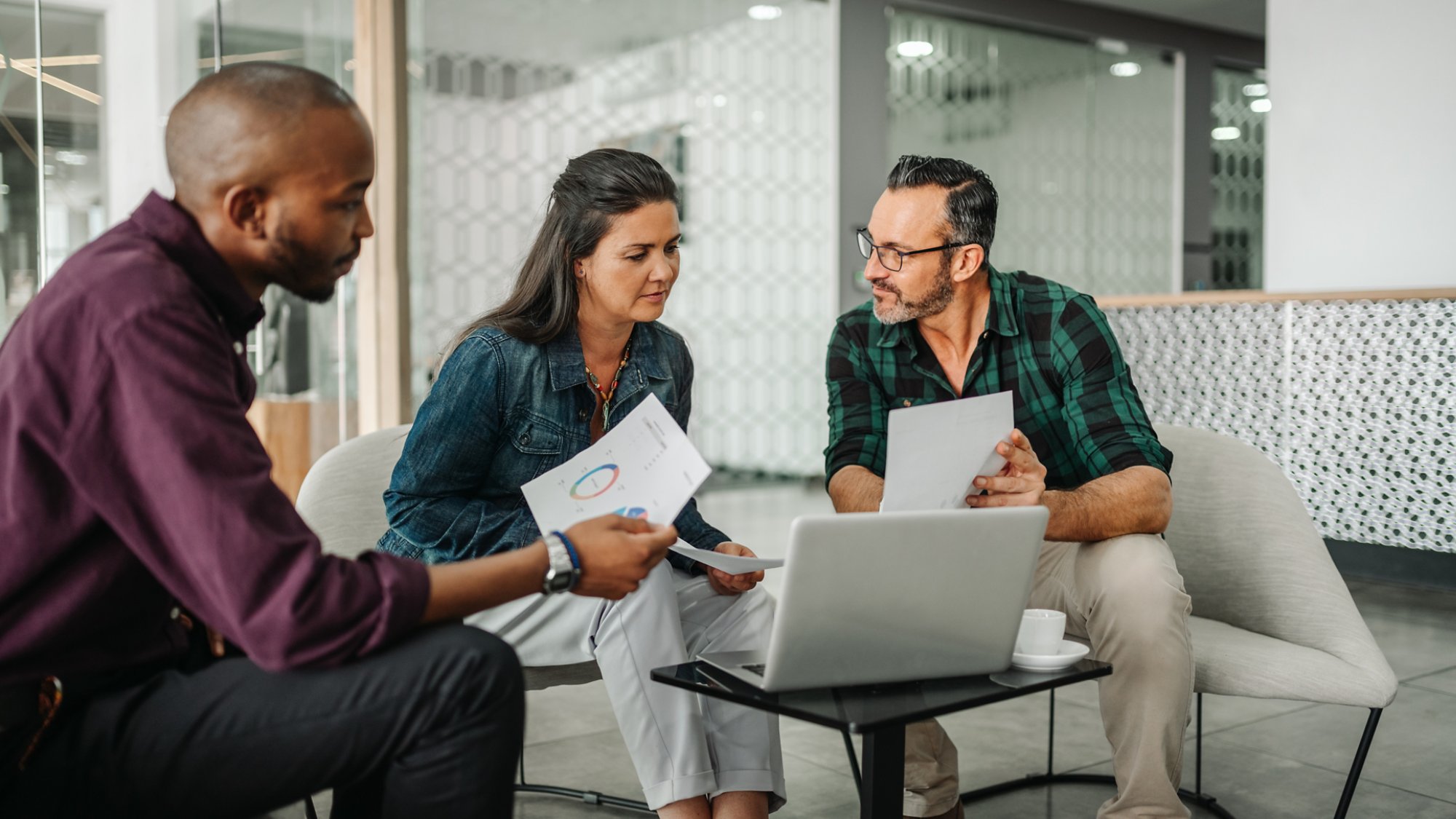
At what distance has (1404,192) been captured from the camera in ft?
14.7

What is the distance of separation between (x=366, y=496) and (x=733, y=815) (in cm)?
81

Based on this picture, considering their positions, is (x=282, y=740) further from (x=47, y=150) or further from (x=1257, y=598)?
(x=47, y=150)

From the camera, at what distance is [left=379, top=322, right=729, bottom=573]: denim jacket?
1.73 m

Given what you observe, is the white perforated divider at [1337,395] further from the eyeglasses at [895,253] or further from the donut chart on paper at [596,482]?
the donut chart on paper at [596,482]

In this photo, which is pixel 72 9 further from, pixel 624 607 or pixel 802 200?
pixel 802 200

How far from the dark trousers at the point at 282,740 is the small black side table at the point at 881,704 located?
292mm

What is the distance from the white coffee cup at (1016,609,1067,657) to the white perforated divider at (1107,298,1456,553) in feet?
9.41

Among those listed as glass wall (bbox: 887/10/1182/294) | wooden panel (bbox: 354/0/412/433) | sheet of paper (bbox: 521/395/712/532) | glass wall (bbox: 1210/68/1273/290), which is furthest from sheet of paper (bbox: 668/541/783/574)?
glass wall (bbox: 1210/68/1273/290)

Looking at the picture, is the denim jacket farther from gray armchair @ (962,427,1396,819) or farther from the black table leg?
gray armchair @ (962,427,1396,819)

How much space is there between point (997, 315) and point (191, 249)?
1379 mm

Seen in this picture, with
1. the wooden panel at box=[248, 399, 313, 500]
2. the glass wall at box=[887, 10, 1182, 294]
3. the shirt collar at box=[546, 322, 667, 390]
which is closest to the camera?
the shirt collar at box=[546, 322, 667, 390]

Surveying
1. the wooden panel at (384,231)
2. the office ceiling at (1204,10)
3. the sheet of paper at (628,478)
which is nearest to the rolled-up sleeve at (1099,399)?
the sheet of paper at (628,478)

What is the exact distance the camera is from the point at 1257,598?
2016 millimetres

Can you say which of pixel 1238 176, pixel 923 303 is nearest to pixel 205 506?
pixel 923 303
